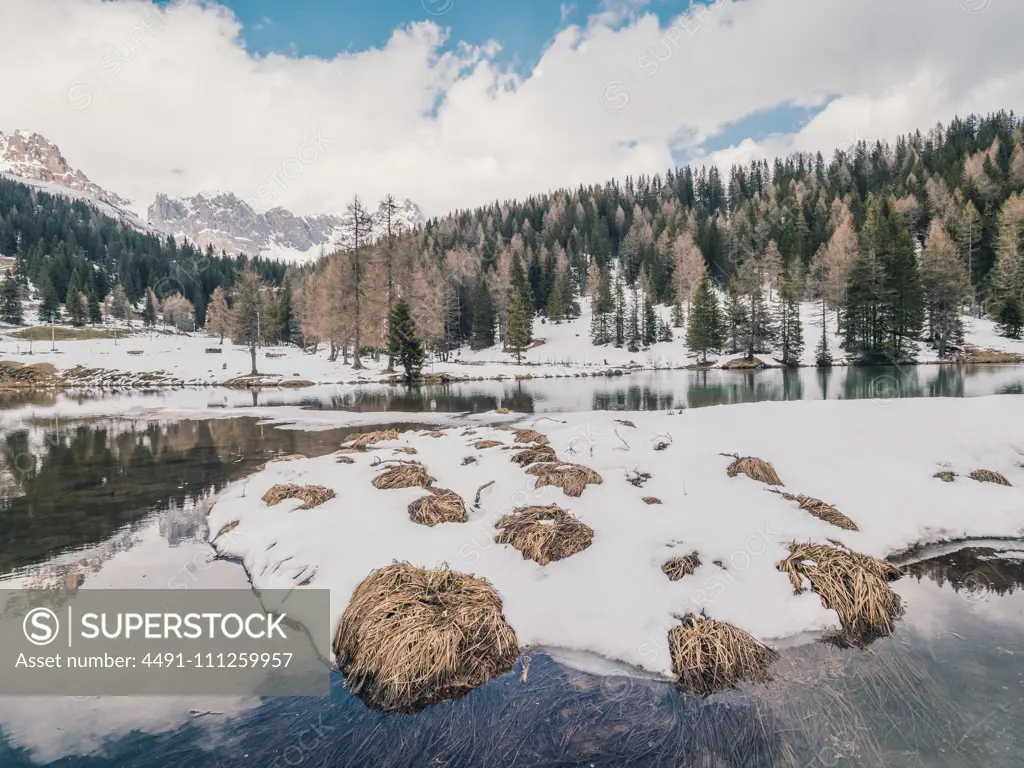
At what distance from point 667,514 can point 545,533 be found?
7.14 feet

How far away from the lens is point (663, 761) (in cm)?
365

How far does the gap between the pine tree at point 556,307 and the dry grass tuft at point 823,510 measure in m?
80.8

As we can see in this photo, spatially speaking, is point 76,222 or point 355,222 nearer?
point 355,222

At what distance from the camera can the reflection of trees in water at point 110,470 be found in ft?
30.3

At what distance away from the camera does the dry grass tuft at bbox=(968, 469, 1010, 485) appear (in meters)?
9.13

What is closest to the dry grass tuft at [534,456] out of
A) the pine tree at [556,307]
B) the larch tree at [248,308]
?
the larch tree at [248,308]

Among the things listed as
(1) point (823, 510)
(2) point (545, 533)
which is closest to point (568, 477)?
(2) point (545, 533)

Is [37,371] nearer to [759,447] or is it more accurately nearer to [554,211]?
[759,447]

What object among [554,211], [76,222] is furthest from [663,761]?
[76,222]

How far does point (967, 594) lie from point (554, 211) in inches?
5607

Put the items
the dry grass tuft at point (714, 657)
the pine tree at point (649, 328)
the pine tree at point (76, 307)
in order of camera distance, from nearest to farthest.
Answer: the dry grass tuft at point (714, 657) < the pine tree at point (649, 328) < the pine tree at point (76, 307)

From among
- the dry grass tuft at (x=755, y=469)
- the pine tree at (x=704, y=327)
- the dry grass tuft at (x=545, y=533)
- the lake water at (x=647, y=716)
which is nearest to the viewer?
the lake water at (x=647, y=716)

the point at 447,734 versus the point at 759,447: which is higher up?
the point at 759,447
